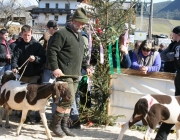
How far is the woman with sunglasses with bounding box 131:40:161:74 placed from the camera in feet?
22.6

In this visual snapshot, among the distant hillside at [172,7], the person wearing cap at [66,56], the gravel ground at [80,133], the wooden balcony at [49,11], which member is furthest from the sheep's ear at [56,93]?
the distant hillside at [172,7]

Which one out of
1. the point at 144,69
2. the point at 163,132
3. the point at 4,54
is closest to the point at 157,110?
the point at 163,132

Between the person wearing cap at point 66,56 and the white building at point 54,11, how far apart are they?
73.3m

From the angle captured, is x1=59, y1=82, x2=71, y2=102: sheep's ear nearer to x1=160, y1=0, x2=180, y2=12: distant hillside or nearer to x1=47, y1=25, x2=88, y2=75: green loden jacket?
x1=47, y1=25, x2=88, y2=75: green loden jacket

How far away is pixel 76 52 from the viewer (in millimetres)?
6176

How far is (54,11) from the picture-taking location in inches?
3302

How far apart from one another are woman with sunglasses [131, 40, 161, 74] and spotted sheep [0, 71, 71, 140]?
1.78 meters

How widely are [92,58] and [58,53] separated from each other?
4.74ft

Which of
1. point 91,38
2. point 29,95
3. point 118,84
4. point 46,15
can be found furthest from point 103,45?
point 46,15

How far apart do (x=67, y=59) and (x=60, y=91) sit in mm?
605

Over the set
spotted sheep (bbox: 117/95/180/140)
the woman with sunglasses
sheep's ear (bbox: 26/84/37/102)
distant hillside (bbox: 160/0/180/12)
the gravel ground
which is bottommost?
the gravel ground

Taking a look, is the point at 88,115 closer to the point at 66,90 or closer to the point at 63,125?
the point at 63,125

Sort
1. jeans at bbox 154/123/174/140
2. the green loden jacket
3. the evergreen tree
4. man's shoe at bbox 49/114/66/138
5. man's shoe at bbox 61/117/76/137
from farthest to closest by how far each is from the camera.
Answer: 1. the evergreen tree
2. man's shoe at bbox 61/117/76/137
3. man's shoe at bbox 49/114/66/138
4. jeans at bbox 154/123/174/140
5. the green loden jacket

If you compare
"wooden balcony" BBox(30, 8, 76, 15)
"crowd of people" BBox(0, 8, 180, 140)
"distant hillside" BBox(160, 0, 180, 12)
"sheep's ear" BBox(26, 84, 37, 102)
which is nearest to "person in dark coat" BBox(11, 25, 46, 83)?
"crowd of people" BBox(0, 8, 180, 140)
